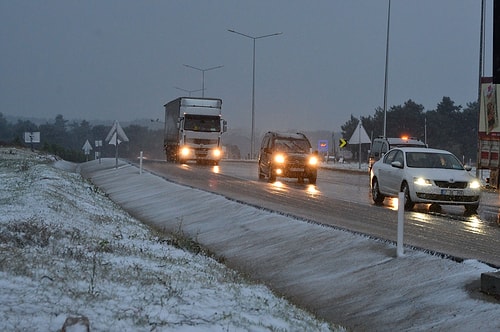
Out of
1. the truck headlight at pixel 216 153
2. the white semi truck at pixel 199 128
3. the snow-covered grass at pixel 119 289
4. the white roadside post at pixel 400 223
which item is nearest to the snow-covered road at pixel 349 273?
the white roadside post at pixel 400 223

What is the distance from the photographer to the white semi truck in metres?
48.0

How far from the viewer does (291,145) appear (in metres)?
32.1

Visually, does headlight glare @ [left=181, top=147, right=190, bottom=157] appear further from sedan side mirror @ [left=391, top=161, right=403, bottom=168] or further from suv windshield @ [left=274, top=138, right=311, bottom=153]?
sedan side mirror @ [left=391, top=161, right=403, bottom=168]

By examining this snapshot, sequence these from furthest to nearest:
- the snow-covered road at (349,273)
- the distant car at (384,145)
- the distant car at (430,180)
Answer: the distant car at (384,145) < the distant car at (430,180) < the snow-covered road at (349,273)

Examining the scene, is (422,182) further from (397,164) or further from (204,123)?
(204,123)

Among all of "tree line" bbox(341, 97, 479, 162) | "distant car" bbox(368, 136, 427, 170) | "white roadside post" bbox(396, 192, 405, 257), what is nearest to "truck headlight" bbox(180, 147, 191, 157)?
"distant car" bbox(368, 136, 427, 170)

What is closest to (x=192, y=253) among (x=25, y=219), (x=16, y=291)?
(x=25, y=219)

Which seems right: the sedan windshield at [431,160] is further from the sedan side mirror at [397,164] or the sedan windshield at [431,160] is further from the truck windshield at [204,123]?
the truck windshield at [204,123]

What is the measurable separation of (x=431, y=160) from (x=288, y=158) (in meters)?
11.9

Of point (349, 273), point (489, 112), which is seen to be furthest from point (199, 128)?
point (349, 273)

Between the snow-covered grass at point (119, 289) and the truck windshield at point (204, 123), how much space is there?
36825 mm

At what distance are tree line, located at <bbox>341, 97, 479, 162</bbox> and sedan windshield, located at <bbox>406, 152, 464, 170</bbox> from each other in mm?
75448

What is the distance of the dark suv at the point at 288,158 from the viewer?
3092cm

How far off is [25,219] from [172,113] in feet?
135
